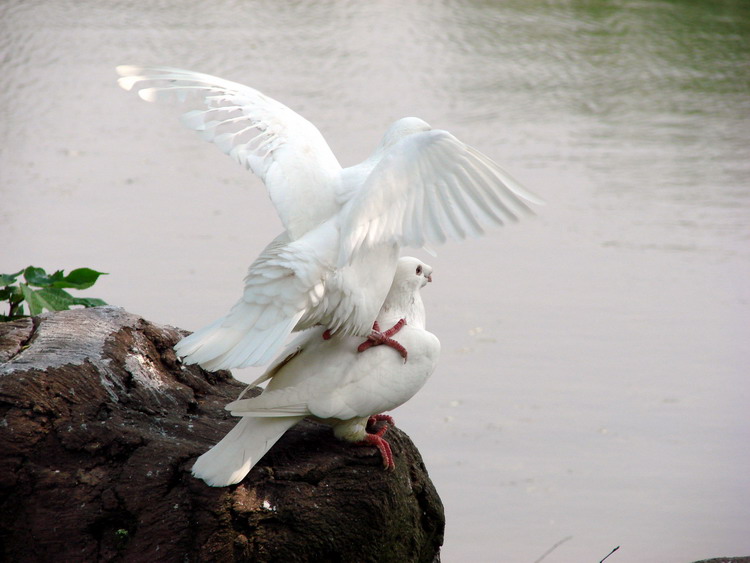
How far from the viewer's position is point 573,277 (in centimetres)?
753

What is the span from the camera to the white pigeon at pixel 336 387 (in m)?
3.13

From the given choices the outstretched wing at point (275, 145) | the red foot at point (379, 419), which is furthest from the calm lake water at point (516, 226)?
the outstretched wing at point (275, 145)

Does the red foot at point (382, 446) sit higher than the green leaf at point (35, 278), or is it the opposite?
the green leaf at point (35, 278)

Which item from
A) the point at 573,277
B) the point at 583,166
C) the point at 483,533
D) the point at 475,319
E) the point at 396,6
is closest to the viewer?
the point at 483,533

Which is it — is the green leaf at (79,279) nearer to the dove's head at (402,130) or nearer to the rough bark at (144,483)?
the rough bark at (144,483)

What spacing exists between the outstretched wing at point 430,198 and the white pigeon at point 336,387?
0.38 metres

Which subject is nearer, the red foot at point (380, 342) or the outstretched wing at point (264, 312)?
the outstretched wing at point (264, 312)

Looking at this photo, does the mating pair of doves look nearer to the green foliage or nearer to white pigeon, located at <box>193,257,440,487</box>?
white pigeon, located at <box>193,257,440,487</box>

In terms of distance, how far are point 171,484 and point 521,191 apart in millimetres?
1477

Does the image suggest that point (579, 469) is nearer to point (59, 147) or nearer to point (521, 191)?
point (521, 191)

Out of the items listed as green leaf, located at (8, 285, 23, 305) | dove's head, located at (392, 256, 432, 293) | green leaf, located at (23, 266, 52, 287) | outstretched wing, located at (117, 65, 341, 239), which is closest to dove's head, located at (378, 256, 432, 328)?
dove's head, located at (392, 256, 432, 293)

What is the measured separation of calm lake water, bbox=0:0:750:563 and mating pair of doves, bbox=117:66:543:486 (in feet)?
5.70

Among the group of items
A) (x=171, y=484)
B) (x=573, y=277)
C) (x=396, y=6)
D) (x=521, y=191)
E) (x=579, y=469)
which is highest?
(x=521, y=191)

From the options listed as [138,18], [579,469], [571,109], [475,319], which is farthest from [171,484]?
[138,18]
